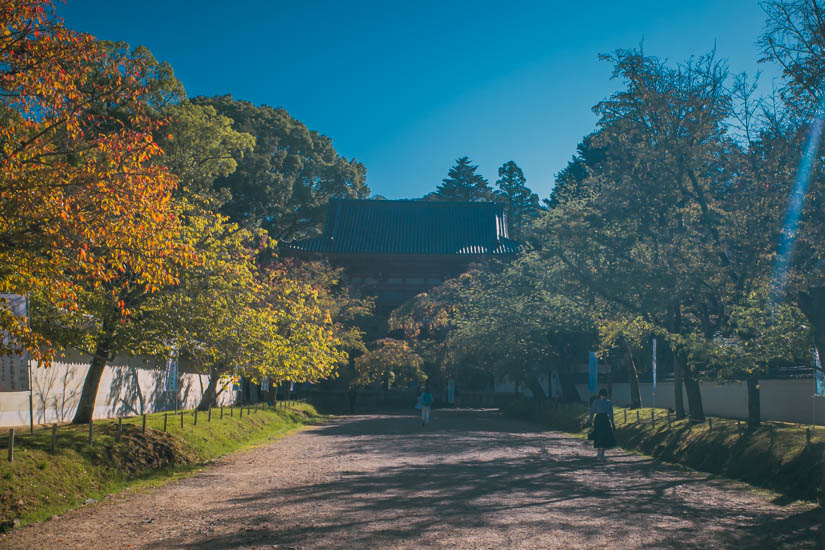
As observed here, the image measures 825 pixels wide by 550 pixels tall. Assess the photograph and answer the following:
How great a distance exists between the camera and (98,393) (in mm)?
21984

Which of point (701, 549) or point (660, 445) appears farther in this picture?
point (660, 445)

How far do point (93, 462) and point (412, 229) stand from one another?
41150 mm

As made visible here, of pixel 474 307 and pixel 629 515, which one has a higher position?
pixel 474 307

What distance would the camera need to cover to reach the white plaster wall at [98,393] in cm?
1755

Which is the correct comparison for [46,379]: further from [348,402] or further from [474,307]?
[348,402]

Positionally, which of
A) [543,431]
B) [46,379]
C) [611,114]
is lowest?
[543,431]

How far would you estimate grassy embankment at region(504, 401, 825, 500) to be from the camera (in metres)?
11.7

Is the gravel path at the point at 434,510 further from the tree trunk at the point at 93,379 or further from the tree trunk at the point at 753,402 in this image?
the tree trunk at the point at 93,379

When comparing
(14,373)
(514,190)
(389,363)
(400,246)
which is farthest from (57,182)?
(514,190)

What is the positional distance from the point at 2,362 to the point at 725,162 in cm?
1475

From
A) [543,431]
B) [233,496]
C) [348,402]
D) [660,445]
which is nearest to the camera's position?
[233,496]

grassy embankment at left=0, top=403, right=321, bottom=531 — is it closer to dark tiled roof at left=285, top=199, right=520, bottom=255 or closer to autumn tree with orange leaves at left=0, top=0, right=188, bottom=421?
autumn tree with orange leaves at left=0, top=0, right=188, bottom=421

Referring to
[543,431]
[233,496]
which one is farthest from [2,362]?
[543,431]

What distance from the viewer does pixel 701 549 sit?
7703mm
